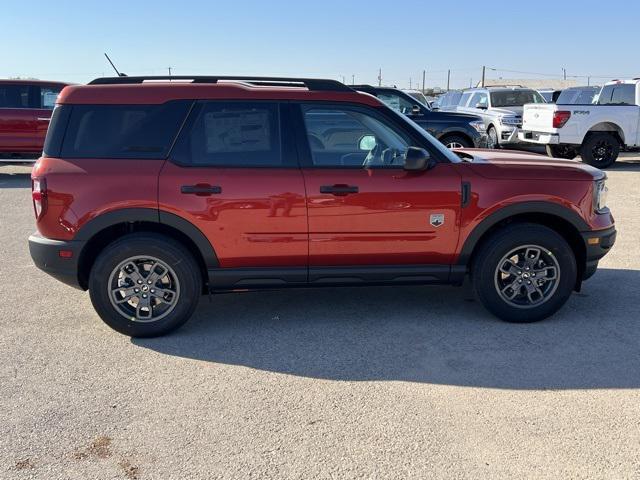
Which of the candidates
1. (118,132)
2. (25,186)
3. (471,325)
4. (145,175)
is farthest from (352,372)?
(25,186)

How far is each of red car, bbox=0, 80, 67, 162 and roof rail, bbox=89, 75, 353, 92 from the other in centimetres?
898

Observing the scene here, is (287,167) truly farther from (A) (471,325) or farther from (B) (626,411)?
(B) (626,411)

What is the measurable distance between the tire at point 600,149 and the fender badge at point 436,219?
10378mm

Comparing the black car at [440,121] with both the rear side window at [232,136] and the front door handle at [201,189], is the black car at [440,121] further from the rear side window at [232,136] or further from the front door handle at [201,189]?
the front door handle at [201,189]

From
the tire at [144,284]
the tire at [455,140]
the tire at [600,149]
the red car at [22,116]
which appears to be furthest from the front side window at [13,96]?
the tire at [600,149]

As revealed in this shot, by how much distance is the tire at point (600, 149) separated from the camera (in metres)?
13.1

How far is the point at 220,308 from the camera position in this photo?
4.97 m

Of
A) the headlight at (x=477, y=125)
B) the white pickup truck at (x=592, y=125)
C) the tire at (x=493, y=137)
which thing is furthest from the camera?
the tire at (x=493, y=137)

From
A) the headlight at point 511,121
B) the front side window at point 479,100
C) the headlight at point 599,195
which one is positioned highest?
the front side window at point 479,100

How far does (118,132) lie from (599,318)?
4.01 m

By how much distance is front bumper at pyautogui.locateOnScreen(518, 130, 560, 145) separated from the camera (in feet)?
42.0

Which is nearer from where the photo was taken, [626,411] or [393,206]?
[626,411]

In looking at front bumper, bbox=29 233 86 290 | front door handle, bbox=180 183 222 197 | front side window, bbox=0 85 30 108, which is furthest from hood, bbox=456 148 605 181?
front side window, bbox=0 85 30 108

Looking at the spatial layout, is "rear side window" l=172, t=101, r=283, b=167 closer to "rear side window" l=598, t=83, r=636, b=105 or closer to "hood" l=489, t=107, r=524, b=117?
"rear side window" l=598, t=83, r=636, b=105
